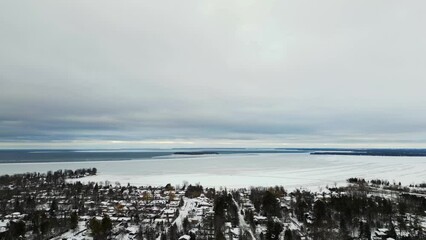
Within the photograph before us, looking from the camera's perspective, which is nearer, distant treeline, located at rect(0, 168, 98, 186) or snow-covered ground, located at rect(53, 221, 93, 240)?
snow-covered ground, located at rect(53, 221, 93, 240)

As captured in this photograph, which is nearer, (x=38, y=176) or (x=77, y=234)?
(x=77, y=234)

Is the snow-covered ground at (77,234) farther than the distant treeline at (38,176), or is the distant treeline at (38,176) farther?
the distant treeline at (38,176)

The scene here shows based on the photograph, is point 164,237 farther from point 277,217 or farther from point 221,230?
point 277,217

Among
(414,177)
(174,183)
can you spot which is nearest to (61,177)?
(174,183)

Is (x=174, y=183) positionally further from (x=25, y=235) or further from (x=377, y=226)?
(x=377, y=226)

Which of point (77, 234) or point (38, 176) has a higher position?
point (38, 176)

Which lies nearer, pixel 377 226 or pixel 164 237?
pixel 164 237

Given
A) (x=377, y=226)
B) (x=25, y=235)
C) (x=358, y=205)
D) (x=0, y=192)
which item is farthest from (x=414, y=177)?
(x=0, y=192)

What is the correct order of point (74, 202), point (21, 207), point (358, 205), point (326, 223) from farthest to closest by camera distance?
point (74, 202) → point (21, 207) → point (358, 205) → point (326, 223)

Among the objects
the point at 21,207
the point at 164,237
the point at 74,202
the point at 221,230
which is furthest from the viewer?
the point at 74,202
